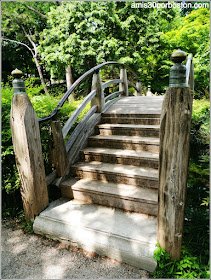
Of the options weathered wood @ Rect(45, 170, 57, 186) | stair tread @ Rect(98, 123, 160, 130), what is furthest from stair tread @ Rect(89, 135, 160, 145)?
weathered wood @ Rect(45, 170, 57, 186)

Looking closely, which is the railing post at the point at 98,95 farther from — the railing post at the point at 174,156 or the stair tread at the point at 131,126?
the railing post at the point at 174,156

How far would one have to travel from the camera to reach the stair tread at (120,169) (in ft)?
9.30

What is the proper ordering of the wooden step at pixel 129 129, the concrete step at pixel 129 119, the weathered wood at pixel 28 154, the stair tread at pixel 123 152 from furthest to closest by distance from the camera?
the concrete step at pixel 129 119 < the wooden step at pixel 129 129 < the stair tread at pixel 123 152 < the weathered wood at pixel 28 154

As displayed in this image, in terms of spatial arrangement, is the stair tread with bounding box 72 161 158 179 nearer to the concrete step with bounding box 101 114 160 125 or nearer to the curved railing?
the curved railing

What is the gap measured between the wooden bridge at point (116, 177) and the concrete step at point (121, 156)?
2 centimetres

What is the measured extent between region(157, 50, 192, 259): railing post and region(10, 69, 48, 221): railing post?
166 centimetres

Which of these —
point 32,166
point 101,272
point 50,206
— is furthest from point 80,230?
point 32,166

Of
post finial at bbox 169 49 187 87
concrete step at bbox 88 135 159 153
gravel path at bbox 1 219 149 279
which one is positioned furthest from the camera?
concrete step at bbox 88 135 159 153

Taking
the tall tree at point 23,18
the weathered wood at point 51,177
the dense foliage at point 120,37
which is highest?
the tall tree at point 23,18

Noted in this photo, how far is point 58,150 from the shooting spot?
10.1 ft

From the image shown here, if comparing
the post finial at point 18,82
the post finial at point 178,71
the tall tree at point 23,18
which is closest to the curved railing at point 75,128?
the post finial at point 18,82

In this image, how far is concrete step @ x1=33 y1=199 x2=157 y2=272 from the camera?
6.88 ft

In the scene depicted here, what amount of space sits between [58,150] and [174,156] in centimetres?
191

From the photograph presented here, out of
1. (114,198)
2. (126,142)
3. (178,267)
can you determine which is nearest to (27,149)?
(114,198)
